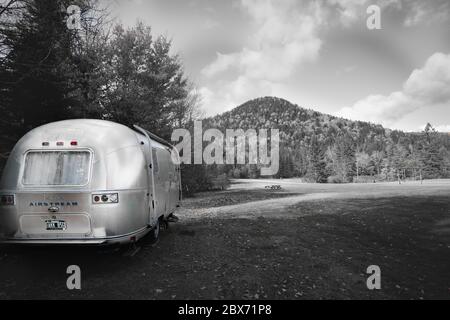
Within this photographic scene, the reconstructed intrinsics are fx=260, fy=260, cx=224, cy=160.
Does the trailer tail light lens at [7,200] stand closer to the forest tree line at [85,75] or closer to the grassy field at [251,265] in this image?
the grassy field at [251,265]

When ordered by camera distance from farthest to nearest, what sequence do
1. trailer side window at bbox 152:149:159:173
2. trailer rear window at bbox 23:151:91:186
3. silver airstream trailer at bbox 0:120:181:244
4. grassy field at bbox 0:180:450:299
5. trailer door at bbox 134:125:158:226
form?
trailer side window at bbox 152:149:159:173 < trailer door at bbox 134:125:158:226 < trailer rear window at bbox 23:151:91:186 < silver airstream trailer at bbox 0:120:181:244 < grassy field at bbox 0:180:450:299

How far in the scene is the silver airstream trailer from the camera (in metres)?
4.78

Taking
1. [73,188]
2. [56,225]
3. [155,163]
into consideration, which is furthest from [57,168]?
[155,163]

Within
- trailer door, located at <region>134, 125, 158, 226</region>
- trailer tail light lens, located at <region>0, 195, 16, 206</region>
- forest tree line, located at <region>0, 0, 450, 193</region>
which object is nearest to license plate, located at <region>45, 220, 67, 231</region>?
trailer tail light lens, located at <region>0, 195, 16, 206</region>

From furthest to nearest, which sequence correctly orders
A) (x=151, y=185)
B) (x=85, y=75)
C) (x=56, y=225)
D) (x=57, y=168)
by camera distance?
(x=85, y=75) < (x=151, y=185) < (x=57, y=168) < (x=56, y=225)

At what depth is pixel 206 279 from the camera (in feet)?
16.7

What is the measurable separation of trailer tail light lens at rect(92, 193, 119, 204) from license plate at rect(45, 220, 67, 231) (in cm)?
70

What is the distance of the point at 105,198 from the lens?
484cm

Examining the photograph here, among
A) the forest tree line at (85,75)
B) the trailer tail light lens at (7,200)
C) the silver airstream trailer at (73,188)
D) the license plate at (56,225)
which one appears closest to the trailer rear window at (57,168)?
the silver airstream trailer at (73,188)

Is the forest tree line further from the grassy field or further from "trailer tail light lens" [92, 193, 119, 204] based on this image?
the grassy field

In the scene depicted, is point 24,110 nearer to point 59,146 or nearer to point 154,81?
point 59,146

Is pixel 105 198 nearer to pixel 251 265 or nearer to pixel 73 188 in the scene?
pixel 73 188

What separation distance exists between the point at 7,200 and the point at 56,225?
108 cm

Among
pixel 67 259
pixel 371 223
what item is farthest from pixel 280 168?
pixel 67 259
